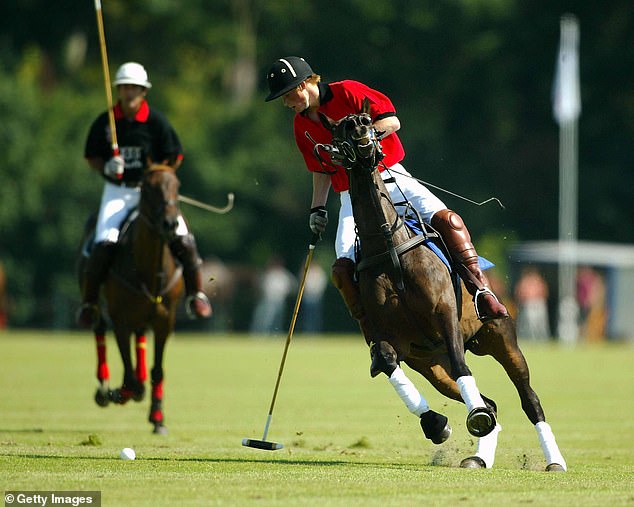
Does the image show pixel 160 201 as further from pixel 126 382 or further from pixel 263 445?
pixel 263 445

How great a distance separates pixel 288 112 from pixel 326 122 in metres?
34.7

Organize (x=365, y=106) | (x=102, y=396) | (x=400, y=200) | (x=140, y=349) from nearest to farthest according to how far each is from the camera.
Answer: (x=365, y=106)
(x=400, y=200)
(x=102, y=396)
(x=140, y=349)

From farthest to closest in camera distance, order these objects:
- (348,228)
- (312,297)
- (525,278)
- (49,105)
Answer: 1. (49,105)
2. (312,297)
3. (525,278)
4. (348,228)

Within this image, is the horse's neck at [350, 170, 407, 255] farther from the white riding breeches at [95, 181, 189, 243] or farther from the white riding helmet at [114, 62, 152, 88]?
the white riding helmet at [114, 62, 152, 88]

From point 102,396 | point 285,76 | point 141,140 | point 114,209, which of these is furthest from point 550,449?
point 141,140

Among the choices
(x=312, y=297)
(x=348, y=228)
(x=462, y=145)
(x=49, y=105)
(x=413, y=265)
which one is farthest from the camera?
(x=462, y=145)

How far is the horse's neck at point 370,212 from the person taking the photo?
8.82 meters

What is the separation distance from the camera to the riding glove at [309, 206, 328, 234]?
9.78 meters

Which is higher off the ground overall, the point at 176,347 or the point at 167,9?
the point at 167,9

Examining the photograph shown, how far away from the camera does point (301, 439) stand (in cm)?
1148

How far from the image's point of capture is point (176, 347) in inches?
1116

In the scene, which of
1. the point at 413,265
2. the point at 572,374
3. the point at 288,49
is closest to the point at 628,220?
the point at 288,49

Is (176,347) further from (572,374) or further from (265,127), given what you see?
(265,127)

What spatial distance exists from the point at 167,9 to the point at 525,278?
1858 cm
